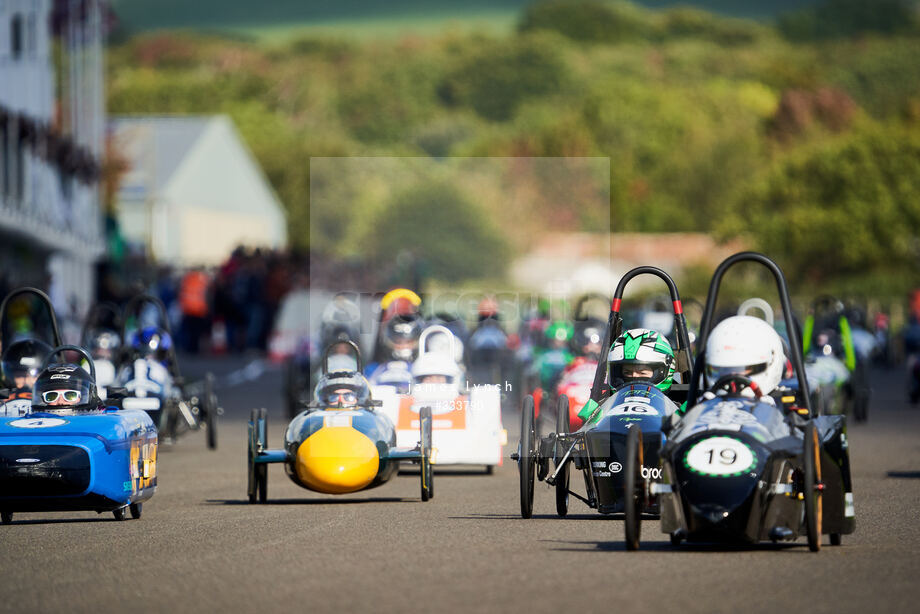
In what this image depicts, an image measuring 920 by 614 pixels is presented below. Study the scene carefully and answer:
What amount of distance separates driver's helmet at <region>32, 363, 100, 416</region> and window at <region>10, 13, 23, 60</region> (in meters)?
33.4

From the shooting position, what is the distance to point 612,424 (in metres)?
13.5

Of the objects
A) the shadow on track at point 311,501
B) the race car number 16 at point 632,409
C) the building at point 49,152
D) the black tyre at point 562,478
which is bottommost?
the shadow on track at point 311,501

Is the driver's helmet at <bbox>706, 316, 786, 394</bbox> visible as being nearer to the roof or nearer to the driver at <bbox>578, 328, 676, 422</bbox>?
the driver at <bbox>578, 328, 676, 422</bbox>

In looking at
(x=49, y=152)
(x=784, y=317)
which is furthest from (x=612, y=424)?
(x=49, y=152)

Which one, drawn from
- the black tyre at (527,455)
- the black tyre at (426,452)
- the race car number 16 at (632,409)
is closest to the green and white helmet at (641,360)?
the race car number 16 at (632,409)

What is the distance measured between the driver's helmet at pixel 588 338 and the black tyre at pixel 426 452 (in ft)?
24.9

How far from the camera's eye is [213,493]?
16.9 meters

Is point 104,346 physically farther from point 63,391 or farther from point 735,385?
point 735,385

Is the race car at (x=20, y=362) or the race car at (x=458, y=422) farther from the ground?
the race car at (x=20, y=362)

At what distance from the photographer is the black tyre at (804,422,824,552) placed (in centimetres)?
1111

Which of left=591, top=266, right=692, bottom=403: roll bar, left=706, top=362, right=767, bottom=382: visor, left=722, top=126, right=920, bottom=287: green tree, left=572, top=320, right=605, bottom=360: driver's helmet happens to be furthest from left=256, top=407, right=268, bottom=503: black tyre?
left=722, top=126, right=920, bottom=287: green tree

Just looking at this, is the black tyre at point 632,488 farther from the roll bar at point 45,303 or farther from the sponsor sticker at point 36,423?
Result: the roll bar at point 45,303

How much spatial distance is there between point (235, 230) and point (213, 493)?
93644 millimetres

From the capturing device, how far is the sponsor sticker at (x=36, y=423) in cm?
1398
